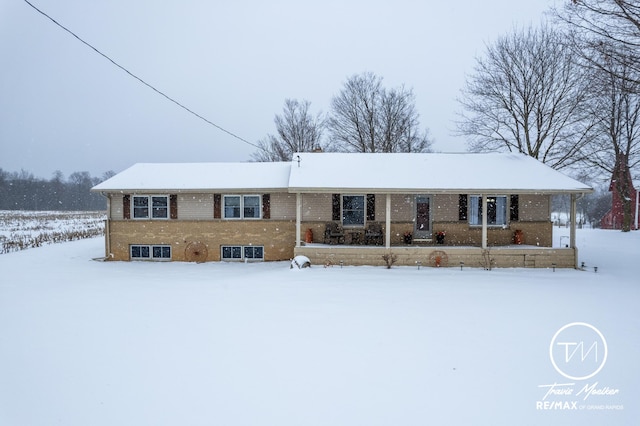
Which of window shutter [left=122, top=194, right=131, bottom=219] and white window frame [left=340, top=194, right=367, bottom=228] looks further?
window shutter [left=122, top=194, right=131, bottom=219]

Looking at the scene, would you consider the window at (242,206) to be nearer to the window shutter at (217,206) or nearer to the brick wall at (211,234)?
the window shutter at (217,206)

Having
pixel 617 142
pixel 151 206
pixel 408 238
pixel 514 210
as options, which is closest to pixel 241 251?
pixel 151 206

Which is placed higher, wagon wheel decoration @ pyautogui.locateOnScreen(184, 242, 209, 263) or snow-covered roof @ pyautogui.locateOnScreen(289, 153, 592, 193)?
snow-covered roof @ pyautogui.locateOnScreen(289, 153, 592, 193)

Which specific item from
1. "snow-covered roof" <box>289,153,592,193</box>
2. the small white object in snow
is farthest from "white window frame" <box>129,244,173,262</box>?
"snow-covered roof" <box>289,153,592,193</box>

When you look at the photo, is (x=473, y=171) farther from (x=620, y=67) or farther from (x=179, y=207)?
(x=179, y=207)

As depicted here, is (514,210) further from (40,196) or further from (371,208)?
(40,196)

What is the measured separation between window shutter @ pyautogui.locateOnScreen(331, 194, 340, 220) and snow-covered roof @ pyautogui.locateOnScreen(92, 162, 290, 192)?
2.19 metres

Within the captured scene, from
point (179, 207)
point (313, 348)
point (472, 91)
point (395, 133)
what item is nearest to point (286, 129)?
point (395, 133)

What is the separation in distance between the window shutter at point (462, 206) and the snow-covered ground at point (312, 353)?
4.86 m

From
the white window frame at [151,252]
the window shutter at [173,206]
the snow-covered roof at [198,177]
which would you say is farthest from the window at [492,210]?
the white window frame at [151,252]

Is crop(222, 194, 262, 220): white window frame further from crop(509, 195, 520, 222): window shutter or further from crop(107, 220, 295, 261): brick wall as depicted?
crop(509, 195, 520, 222): window shutter

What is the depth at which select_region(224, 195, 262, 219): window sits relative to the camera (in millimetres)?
16281

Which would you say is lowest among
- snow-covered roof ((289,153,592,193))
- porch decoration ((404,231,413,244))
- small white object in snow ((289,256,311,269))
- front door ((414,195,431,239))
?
small white object in snow ((289,256,311,269))

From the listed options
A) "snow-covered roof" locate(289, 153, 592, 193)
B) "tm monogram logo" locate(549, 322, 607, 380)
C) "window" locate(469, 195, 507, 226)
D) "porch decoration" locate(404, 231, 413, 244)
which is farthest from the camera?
"window" locate(469, 195, 507, 226)
